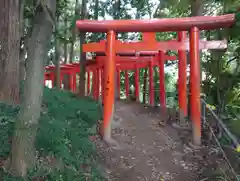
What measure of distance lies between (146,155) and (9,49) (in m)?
3.72

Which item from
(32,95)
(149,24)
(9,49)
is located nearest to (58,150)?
(32,95)

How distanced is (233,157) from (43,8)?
4336mm

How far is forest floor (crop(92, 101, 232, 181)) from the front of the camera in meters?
5.68

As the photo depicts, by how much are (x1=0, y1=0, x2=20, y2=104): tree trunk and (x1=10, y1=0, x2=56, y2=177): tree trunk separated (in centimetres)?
247

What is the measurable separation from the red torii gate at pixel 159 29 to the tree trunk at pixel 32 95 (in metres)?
2.87

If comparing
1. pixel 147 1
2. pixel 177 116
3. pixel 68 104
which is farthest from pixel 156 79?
pixel 68 104

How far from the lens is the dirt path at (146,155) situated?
5676mm

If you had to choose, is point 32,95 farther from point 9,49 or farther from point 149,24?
point 149,24

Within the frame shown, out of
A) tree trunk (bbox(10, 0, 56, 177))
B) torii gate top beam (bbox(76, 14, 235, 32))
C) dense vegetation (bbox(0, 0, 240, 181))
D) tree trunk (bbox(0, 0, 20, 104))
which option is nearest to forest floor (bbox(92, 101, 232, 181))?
dense vegetation (bbox(0, 0, 240, 181))

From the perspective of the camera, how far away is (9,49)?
6621 millimetres

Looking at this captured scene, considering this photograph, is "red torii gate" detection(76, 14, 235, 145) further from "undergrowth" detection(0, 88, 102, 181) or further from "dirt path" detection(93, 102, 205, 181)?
"undergrowth" detection(0, 88, 102, 181)

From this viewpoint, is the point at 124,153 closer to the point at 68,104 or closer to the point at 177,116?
the point at 68,104

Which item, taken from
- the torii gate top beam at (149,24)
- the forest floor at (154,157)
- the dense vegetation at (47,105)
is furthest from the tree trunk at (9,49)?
the forest floor at (154,157)

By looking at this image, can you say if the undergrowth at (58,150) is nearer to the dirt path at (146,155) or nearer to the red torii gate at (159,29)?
the dirt path at (146,155)
